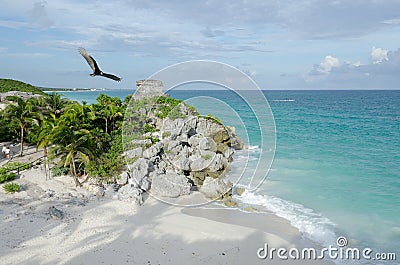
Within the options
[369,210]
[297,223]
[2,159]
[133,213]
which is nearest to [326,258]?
[297,223]

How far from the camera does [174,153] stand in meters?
18.8

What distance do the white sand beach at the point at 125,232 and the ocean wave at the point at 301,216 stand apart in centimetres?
58

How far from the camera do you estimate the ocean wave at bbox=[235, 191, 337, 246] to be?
12625 mm

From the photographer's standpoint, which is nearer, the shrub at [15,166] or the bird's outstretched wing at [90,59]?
the bird's outstretched wing at [90,59]

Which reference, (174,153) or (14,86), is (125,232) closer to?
(174,153)

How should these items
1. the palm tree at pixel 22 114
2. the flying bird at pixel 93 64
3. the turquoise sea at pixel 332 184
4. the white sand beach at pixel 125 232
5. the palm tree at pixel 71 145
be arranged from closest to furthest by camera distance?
the flying bird at pixel 93 64 < the white sand beach at pixel 125 232 < the turquoise sea at pixel 332 184 < the palm tree at pixel 71 145 < the palm tree at pixel 22 114

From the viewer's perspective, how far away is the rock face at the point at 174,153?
1554 centimetres

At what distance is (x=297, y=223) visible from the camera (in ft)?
44.4

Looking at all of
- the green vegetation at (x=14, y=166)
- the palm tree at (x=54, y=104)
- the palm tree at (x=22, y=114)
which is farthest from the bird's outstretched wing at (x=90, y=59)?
the palm tree at (x=54, y=104)

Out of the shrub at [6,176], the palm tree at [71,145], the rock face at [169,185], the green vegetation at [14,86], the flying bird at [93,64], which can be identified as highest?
the green vegetation at [14,86]

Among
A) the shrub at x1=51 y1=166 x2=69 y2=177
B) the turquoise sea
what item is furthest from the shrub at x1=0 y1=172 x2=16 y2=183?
the turquoise sea

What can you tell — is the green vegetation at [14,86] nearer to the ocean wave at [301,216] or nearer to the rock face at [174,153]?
the rock face at [174,153]

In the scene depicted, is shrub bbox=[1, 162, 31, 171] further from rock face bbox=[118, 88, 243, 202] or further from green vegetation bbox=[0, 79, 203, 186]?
rock face bbox=[118, 88, 243, 202]

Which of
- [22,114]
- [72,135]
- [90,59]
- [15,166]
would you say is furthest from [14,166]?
[90,59]
